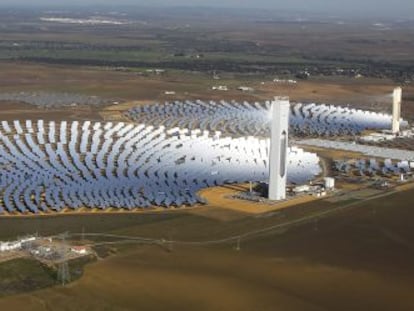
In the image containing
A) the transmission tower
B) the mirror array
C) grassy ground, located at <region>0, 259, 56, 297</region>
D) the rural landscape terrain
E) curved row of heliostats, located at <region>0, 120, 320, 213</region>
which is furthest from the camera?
the mirror array

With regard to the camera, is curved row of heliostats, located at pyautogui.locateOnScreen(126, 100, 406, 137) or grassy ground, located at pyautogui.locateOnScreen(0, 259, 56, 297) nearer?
grassy ground, located at pyautogui.locateOnScreen(0, 259, 56, 297)

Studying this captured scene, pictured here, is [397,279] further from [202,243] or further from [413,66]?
[413,66]

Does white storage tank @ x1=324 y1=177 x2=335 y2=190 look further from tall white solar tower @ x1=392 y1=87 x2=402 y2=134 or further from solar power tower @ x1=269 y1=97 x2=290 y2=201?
tall white solar tower @ x1=392 y1=87 x2=402 y2=134

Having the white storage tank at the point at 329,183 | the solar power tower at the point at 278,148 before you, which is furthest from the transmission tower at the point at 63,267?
the white storage tank at the point at 329,183

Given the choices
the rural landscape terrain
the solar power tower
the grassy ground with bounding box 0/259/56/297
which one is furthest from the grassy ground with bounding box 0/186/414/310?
the solar power tower

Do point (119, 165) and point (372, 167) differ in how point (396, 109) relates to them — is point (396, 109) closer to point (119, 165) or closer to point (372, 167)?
point (372, 167)

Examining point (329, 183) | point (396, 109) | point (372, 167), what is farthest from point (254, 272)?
point (396, 109)
